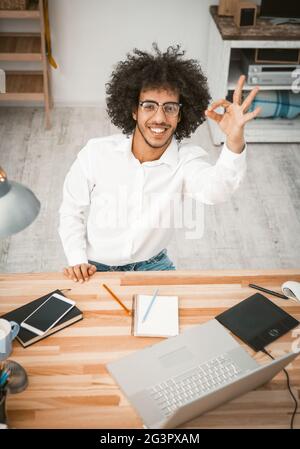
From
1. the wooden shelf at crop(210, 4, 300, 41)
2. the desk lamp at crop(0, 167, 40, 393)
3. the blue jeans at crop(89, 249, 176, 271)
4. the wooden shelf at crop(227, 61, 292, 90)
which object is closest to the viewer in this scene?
the desk lamp at crop(0, 167, 40, 393)

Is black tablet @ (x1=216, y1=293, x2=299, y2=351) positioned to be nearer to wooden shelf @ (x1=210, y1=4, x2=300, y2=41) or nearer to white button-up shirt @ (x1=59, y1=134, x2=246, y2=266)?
white button-up shirt @ (x1=59, y1=134, x2=246, y2=266)

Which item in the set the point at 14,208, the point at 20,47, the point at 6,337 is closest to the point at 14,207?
the point at 14,208

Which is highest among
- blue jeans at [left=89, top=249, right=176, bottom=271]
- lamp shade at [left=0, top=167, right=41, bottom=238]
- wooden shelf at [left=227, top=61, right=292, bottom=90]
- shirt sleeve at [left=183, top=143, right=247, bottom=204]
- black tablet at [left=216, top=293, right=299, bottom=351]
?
lamp shade at [left=0, top=167, right=41, bottom=238]

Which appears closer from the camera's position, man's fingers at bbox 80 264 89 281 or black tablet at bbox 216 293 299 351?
black tablet at bbox 216 293 299 351

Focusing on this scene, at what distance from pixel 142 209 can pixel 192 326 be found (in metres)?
0.56

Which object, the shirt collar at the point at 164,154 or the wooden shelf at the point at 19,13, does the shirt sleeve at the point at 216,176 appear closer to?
the shirt collar at the point at 164,154

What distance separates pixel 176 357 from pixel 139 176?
742 millimetres

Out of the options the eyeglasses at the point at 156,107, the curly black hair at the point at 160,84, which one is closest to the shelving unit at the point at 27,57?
the curly black hair at the point at 160,84

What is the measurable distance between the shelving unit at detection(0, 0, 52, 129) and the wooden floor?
0.27 m

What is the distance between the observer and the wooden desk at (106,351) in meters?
1.43

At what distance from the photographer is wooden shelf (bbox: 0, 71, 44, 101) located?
415 cm

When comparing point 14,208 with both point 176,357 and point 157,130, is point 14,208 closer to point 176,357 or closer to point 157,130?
point 176,357

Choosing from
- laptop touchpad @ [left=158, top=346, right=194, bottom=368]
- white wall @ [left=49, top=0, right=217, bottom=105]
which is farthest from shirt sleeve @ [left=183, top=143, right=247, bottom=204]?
white wall @ [left=49, top=0, right=217, bottom=105]
